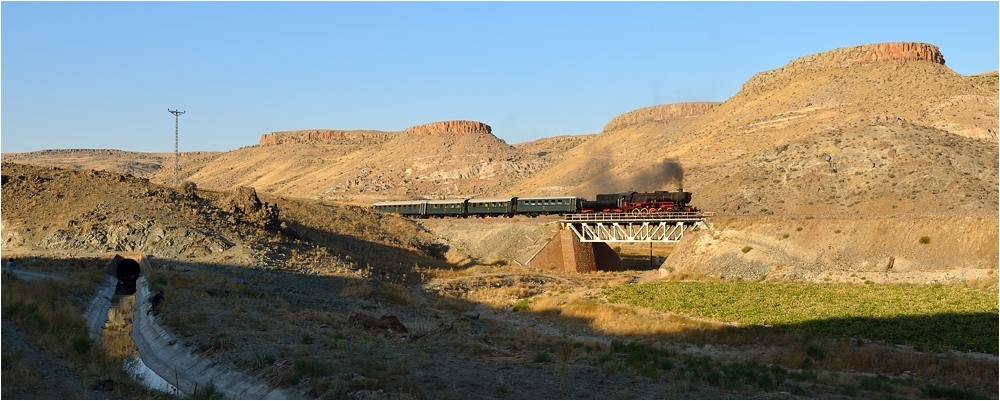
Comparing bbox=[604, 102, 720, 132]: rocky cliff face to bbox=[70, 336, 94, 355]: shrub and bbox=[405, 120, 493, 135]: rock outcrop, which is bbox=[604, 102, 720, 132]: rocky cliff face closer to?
bbox=[405, 120, 493, 135]: rock outcrop

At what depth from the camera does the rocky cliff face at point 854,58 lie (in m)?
122

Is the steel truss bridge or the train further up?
the train

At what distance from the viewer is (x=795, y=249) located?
53812 mm

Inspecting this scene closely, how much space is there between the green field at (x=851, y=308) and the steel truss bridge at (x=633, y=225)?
10648 mm

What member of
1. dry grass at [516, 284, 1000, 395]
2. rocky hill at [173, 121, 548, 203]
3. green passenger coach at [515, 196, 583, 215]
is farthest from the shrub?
rocky hill at [173, 121, 548, 203]

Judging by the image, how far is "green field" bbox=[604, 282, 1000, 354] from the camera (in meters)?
32.9

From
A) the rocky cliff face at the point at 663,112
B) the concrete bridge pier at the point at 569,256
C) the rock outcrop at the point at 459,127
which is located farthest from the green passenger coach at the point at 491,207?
the rock outcrop at the point at 459,127

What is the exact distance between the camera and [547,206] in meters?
78.7

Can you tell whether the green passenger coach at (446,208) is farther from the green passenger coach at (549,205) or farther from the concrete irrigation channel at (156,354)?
the concrete irrigation channel at (156,354)

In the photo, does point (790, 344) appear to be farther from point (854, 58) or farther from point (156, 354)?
point (854, 58)

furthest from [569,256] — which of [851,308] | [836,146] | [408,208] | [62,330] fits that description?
Answer: [62,330]

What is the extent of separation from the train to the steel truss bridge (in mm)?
1963

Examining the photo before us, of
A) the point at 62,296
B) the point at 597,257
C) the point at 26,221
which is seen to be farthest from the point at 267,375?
the point at 597,257

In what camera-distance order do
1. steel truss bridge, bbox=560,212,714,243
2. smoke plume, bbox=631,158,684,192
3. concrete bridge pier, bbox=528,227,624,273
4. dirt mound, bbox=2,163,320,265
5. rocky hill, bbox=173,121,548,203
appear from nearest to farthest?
dirt mound, bbox=2,163,320,265 → steel truss bridge, bbox=560,212,714,243 → concrete bridge pier, bbox=528,227,624,273 → smoke plume, bbox=631,158,684,192 → rocky hill, bbox=173,121,548,203
